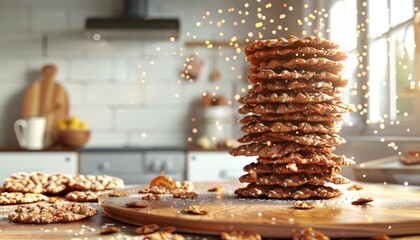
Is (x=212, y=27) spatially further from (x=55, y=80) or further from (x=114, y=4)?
(x=55, y=80)

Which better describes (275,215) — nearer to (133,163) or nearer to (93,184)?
(93,184)

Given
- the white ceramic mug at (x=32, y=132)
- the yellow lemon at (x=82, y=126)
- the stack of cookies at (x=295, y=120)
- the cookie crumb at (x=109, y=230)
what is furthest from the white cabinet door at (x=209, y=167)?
the cookie crumb at (x=109, y=230)

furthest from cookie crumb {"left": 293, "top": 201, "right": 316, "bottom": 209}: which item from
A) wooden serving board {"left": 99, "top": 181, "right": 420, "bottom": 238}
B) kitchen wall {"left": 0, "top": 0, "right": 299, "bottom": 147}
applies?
kitchen wall {"left": 0, "top": 0, "right": 299, "bottom": 147}

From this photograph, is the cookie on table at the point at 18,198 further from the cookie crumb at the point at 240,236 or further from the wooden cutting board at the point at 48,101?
the wooden cutting board at the point at 48,101

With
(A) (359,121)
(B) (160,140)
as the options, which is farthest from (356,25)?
(B) (160,140)

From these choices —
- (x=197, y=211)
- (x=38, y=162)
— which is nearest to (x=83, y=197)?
(x=197, y=211)

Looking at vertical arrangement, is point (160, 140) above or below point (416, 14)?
below

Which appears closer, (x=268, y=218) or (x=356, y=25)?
(x=268, y=218)
